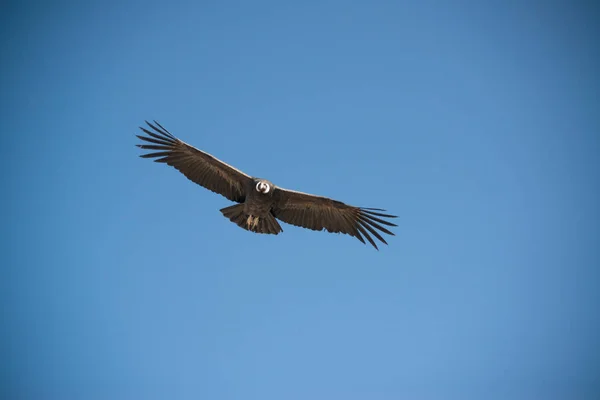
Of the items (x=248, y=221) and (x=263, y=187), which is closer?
(x=263, y=187)

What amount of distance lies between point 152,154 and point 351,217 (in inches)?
233

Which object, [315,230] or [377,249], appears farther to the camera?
[315,230]

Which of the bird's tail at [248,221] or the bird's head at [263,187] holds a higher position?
the bird's head at [263,187]

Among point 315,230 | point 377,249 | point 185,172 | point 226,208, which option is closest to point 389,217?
point 377,249

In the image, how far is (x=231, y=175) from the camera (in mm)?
15477

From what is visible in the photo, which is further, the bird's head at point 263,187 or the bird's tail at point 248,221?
the bird's tail at point 248,221

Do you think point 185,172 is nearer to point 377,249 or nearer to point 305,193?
point 305,193

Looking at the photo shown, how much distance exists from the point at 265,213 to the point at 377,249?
10.7 feet

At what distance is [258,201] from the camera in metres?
15.0

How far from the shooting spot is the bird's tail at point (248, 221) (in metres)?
15.1

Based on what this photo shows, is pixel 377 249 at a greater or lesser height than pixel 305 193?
lesser

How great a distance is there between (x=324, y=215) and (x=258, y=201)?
212cm

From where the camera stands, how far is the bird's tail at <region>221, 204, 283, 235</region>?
15.1 meters

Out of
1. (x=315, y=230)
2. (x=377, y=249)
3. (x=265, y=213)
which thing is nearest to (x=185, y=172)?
(x=265, y=213)
